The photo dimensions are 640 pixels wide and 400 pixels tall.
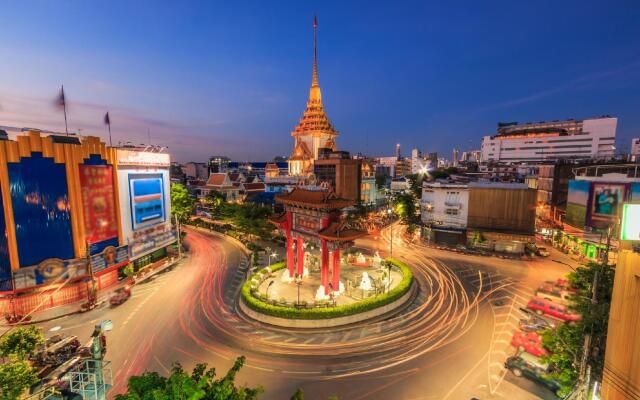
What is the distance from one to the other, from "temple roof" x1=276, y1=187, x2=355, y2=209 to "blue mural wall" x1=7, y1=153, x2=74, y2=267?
20.2 m

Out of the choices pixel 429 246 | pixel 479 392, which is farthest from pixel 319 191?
pixel 429 246

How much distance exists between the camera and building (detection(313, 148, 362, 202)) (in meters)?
73.6

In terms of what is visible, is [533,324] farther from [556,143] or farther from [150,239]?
[556,143]

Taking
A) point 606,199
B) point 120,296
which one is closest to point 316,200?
point 120,296

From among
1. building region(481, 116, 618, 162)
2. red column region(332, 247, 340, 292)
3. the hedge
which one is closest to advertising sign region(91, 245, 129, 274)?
the hedge

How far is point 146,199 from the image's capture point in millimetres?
34625

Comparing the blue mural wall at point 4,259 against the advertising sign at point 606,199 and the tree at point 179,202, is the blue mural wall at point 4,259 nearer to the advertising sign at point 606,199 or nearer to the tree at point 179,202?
the tree at point 179,202

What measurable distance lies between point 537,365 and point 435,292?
516 inches

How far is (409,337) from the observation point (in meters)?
22.7

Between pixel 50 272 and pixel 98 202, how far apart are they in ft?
23.7

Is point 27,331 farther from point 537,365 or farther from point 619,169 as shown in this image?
point 619,169

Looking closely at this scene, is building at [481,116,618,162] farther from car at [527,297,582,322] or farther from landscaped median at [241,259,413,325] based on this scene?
landscaped median at [241,259,413,325]

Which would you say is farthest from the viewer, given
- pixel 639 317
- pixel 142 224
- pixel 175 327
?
pixel 142 224

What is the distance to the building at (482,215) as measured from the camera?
1743 inches
